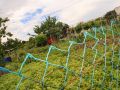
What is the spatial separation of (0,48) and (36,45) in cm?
1184

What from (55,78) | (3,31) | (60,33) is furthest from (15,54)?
(55,78)

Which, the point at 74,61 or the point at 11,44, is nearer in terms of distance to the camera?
the point at 74,61

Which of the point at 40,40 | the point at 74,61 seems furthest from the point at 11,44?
the point at 40,40

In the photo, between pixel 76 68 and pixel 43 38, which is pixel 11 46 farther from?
pixel 43 38

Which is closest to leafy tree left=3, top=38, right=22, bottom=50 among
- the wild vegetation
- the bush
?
the wild vegetation

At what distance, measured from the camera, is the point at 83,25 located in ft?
90.7

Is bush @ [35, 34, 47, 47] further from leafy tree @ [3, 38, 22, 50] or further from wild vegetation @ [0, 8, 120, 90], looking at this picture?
leafy tree @ [3, 38, 22, 50]

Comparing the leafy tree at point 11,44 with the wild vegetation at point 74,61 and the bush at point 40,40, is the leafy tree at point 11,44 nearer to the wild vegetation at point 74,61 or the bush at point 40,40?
the wild vegetation at point 74,61

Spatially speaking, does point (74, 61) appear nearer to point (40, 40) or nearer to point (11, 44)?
point (11, 44)

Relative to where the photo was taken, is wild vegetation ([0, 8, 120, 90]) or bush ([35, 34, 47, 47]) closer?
wild vegetation ([0, 8, 120, 90])

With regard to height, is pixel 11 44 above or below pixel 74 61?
above

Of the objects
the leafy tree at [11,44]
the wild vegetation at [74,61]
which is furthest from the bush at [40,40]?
the leafy tree at [11,44]

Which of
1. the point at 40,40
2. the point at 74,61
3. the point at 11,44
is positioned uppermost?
the point at 11,44

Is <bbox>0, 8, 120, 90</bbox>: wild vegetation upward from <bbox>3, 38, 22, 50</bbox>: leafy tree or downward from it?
downward
